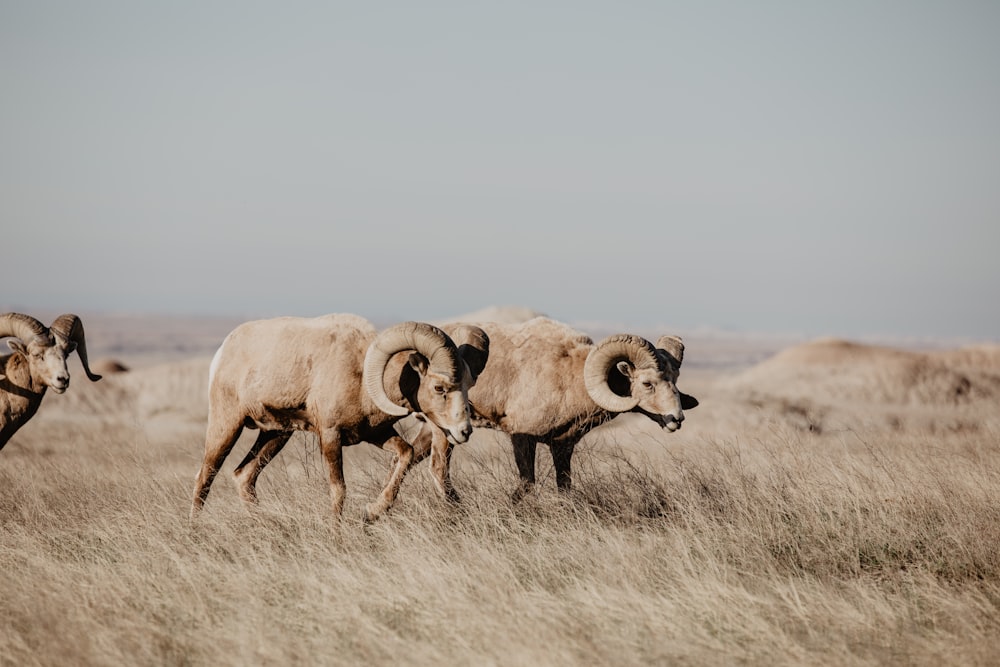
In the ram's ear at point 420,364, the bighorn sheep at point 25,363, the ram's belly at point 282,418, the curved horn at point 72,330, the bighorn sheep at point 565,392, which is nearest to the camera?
the ram's ear at point 420,364

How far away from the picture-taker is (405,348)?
31.1ft

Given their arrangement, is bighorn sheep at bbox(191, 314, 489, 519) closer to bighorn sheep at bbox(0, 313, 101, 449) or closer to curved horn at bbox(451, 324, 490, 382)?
curved horn at bbox(451, 324, 490, 382)

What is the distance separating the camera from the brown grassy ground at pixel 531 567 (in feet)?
20.6

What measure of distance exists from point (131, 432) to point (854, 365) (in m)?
24.1

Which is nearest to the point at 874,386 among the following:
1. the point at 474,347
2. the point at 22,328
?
the point at 474,347

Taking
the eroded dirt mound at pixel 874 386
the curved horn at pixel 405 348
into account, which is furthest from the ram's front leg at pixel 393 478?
the eroded dirt mound at pixel 874 386

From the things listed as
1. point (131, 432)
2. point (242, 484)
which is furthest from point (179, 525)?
point (131, 432)

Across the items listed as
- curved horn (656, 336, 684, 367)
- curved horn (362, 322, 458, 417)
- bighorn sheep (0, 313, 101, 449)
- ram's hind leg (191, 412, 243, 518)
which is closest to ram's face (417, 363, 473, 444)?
curved horn (362, 322, 458, 417)

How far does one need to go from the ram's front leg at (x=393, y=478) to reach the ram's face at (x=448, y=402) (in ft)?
1.51

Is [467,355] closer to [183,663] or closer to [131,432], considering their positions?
[183,663]

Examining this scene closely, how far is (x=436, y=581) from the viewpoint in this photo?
7.26 metres

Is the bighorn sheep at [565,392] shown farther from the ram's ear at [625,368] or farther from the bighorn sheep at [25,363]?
the bighorn sheep at [25,363]

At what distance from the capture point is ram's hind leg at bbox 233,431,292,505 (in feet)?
34.8

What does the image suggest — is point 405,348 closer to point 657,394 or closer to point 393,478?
point 393,478
